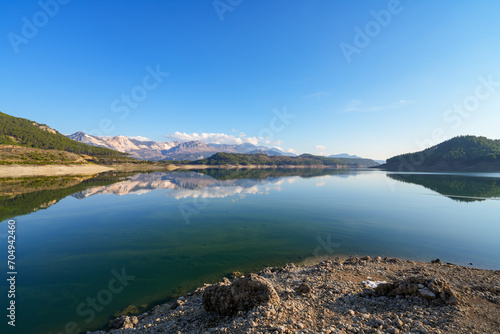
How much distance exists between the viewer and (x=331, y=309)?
6215mm

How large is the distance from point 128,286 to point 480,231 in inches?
1144

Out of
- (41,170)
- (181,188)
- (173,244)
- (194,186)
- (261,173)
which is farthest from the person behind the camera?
(261,173)

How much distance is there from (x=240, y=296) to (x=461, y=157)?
190 meters

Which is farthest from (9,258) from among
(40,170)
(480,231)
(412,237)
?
(40,170)

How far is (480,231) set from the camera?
18047mm

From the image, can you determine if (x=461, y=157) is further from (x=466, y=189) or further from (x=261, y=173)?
(x=261, y=173)

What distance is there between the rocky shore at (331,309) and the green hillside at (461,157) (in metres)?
176

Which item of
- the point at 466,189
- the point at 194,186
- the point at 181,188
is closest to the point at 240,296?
the point at 181,188

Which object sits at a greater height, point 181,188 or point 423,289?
point 423,289

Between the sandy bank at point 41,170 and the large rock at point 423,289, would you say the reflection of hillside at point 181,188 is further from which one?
the sandy bank at point 41,170

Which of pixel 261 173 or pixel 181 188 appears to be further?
pixel 261 173

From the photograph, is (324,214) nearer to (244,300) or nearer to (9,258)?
(244,300)

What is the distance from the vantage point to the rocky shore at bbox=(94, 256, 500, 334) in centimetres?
505

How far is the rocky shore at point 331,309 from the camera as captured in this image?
5.05 metres
